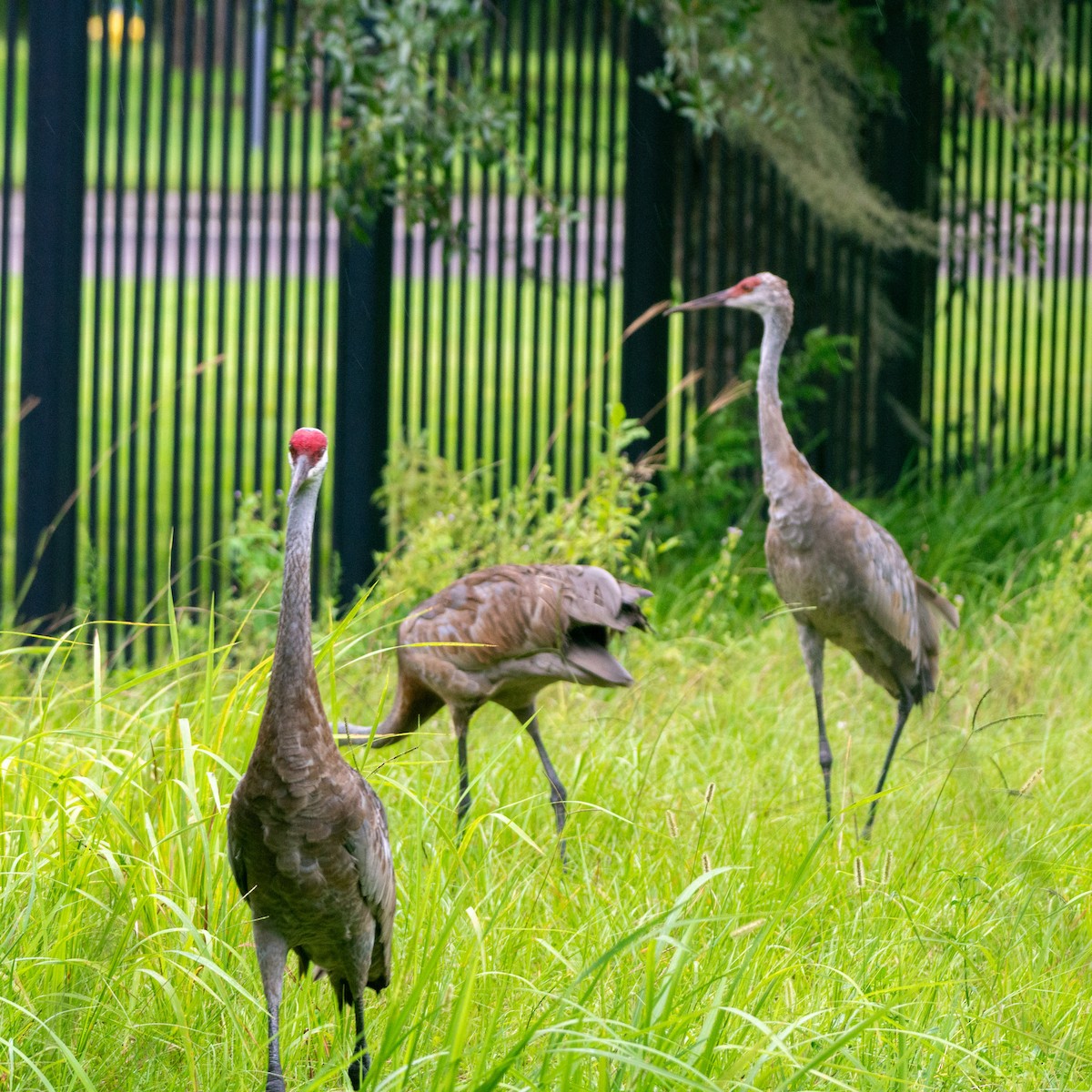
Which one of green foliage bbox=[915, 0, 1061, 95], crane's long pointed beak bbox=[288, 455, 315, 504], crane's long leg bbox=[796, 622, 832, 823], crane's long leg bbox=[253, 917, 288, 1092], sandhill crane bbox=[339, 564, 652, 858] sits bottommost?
crane's long leg bbox=[253, 917, 288, 1092]

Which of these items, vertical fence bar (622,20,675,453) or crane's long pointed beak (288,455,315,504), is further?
vertical fence bar (622,20,675,453)

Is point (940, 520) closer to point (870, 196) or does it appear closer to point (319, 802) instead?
point (870, 196)

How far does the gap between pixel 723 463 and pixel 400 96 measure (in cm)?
244

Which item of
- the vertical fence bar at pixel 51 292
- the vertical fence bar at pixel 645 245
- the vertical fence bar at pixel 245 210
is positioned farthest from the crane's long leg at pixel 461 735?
the vertical fence bar at pixel 645 245

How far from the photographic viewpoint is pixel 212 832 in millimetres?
3656

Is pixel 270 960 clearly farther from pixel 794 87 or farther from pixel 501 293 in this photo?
pixel 794 87

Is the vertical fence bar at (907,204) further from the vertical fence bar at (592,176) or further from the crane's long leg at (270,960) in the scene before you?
the crane's long leg at (270,960)

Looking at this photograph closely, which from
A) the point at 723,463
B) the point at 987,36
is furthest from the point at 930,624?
the point at 987,36

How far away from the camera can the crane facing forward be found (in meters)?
5.11

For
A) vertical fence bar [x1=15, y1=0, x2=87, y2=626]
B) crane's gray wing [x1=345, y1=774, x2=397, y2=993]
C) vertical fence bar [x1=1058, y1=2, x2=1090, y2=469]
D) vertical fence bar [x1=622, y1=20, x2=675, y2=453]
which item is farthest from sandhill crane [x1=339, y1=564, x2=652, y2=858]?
vertical fence bar [x1=1058, y1=2, x2=1090, y2=469]

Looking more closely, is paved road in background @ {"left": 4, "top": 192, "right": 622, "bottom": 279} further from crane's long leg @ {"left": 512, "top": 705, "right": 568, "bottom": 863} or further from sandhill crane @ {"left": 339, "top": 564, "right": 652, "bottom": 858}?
crane's long leg @ {"left": 512, "top": 705, "right": 568, "bottom": 863}

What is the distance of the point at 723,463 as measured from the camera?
7805 millimetres

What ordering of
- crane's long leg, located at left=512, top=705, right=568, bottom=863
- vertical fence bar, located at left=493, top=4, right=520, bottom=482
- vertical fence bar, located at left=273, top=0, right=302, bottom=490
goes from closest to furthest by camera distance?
crane's long leg, located at left=512, top=705, right=568, bottom=863
vertical fence bar, located at left=273, top=0, right=302, bottom=490
vertical fence bar, located at left=493, top=4, right=520, bottom=482

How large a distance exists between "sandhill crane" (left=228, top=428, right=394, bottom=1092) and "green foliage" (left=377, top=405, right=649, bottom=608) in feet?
8.31
